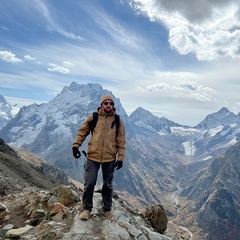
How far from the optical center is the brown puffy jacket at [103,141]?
1375cm

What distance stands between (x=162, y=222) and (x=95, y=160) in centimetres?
607

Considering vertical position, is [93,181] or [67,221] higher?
[93,181]

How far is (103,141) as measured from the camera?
13.8 metres

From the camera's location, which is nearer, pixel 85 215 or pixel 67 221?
pixel 85 215

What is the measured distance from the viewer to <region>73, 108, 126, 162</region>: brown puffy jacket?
13.8m

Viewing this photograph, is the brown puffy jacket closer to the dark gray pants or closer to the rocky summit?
the dark gray pants

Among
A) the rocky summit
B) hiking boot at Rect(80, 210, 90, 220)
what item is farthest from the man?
the rocky summit

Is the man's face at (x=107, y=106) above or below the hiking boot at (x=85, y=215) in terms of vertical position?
above

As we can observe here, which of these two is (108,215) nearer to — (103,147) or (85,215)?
(85,215)

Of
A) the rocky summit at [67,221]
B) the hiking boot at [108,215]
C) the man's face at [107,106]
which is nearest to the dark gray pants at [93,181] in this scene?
the hiking boot at [108,215]

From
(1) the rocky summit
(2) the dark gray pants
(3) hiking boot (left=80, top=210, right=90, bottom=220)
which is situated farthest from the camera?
(2) the dark gray pants

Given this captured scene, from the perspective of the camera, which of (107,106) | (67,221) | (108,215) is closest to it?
(67,221)

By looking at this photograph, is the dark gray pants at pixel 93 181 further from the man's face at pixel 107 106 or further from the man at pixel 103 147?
the man's face at pixel 107 106

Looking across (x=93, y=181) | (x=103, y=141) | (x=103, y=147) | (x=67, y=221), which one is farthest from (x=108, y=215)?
(x=103, y=141)
